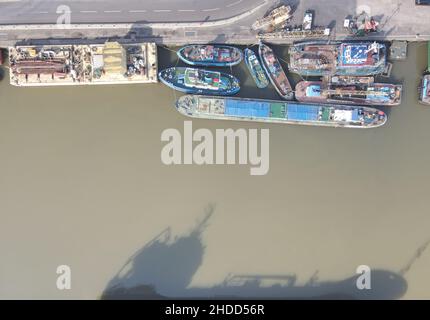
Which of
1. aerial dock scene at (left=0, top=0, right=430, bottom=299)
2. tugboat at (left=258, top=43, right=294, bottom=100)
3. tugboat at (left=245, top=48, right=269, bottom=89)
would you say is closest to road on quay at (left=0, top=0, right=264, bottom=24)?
aerial dock scene at (left=0, top=0, right=430, bottom=299)

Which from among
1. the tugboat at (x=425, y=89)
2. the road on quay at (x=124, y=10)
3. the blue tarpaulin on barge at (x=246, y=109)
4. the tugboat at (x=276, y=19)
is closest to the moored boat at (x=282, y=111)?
the blue tarpaulin on barge at (x=246, y=109)

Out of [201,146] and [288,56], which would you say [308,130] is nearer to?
[288,56]

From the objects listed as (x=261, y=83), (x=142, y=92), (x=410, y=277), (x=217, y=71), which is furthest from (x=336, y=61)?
(x=410, y=277)

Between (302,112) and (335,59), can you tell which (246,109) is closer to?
(302,112)

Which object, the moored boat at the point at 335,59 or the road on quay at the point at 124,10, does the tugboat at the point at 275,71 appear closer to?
the moored boat at the point at 335,59

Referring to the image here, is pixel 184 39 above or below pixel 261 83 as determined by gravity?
above

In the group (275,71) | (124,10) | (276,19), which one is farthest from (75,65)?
(276,19)
